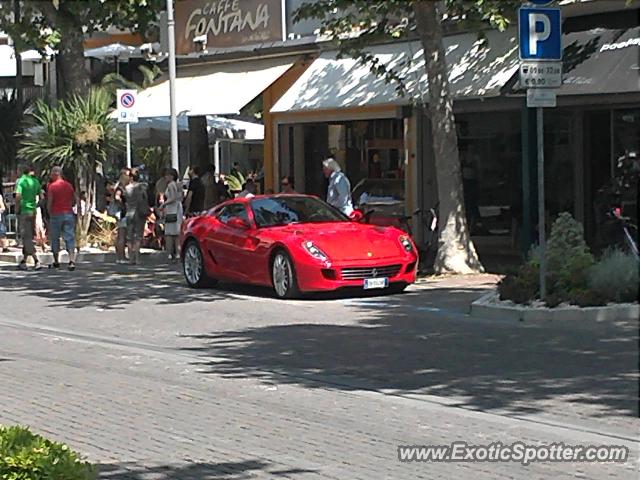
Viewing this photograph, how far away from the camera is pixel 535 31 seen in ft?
47.3

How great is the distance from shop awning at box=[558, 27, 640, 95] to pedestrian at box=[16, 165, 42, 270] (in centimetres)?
1021

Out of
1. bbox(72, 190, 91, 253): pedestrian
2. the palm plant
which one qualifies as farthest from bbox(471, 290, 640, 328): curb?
the palm plant

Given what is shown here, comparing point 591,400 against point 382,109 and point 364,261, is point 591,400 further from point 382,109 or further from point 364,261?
point 382,109

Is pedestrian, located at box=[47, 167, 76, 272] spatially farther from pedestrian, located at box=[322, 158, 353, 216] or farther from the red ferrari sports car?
pedestrian, located at box=[322, 158, 353, 216]

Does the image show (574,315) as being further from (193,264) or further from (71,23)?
(71,23)

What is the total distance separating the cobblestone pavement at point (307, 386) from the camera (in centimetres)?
796

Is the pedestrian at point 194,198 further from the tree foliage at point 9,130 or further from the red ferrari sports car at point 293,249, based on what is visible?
the tree foliage at point 9,130

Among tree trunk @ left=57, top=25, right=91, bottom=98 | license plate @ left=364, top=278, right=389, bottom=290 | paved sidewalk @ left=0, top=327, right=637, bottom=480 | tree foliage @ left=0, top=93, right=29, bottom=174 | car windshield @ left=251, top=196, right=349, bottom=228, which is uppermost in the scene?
tree trunk @ left=57, top=25, right=91, bottom=98

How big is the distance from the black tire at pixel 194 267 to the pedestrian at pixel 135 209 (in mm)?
3789

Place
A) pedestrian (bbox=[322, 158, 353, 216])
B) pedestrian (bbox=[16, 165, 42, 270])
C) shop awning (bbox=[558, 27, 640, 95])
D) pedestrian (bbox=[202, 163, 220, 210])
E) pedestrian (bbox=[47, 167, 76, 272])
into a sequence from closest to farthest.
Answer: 1. shop awning (bbox=[558, 27, 640, 95])
2. pedestrian (bbox=[322, 158, 353, 216])
3. pedestrian (bbox=[47, 167, 76, 272])
4. pedestrian (bbox=[16, 165, 42, 270])
5. pedestrian (bbox=[202, 163, 220, 210])

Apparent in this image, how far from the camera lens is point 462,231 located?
63.6 ft

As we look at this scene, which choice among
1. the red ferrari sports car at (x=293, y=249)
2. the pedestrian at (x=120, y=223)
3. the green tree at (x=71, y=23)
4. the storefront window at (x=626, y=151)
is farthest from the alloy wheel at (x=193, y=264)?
the green tree at (x=71, y=23)

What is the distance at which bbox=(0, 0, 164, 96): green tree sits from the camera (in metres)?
27.4

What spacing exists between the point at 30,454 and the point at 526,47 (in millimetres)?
9856
